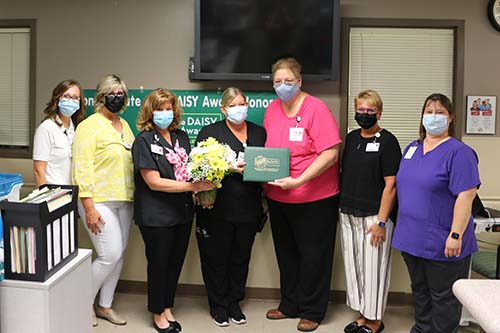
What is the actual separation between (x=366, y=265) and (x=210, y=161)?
1211 millimetres

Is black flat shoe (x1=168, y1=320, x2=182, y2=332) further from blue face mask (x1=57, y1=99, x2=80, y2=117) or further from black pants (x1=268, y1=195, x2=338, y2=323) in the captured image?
blue face mask (x1=57, y1=99, x2=80, y2=117)

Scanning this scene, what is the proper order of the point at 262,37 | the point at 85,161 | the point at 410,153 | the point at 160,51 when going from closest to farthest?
the point at 410,153 → the point at 85,161 → the point at 262,37 → the point at 160,51

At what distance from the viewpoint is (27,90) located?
3.99 metres

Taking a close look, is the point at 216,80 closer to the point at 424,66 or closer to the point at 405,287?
the point at 424,66

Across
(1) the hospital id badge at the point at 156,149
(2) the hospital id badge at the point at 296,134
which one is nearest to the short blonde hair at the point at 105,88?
(1) the hospital id badge at the point at 156,149

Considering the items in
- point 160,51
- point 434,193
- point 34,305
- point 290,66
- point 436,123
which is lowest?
point 34,305

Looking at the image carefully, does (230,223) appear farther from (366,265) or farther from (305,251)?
(366,265)

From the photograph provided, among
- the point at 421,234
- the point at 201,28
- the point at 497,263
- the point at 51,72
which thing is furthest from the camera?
the point at 51,72

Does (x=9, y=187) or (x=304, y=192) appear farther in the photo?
(x=304, y=192)

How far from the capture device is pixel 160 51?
3822 mm

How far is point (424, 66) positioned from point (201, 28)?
166 centimetres

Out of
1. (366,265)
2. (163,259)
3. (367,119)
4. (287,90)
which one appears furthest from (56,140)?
(366,265)

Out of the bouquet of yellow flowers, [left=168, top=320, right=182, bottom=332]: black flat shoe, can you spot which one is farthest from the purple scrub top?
[left=168, top=320, right=182, bottom=332]: black flat shoe

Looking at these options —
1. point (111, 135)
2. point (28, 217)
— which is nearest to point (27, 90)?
point (111, 135)
